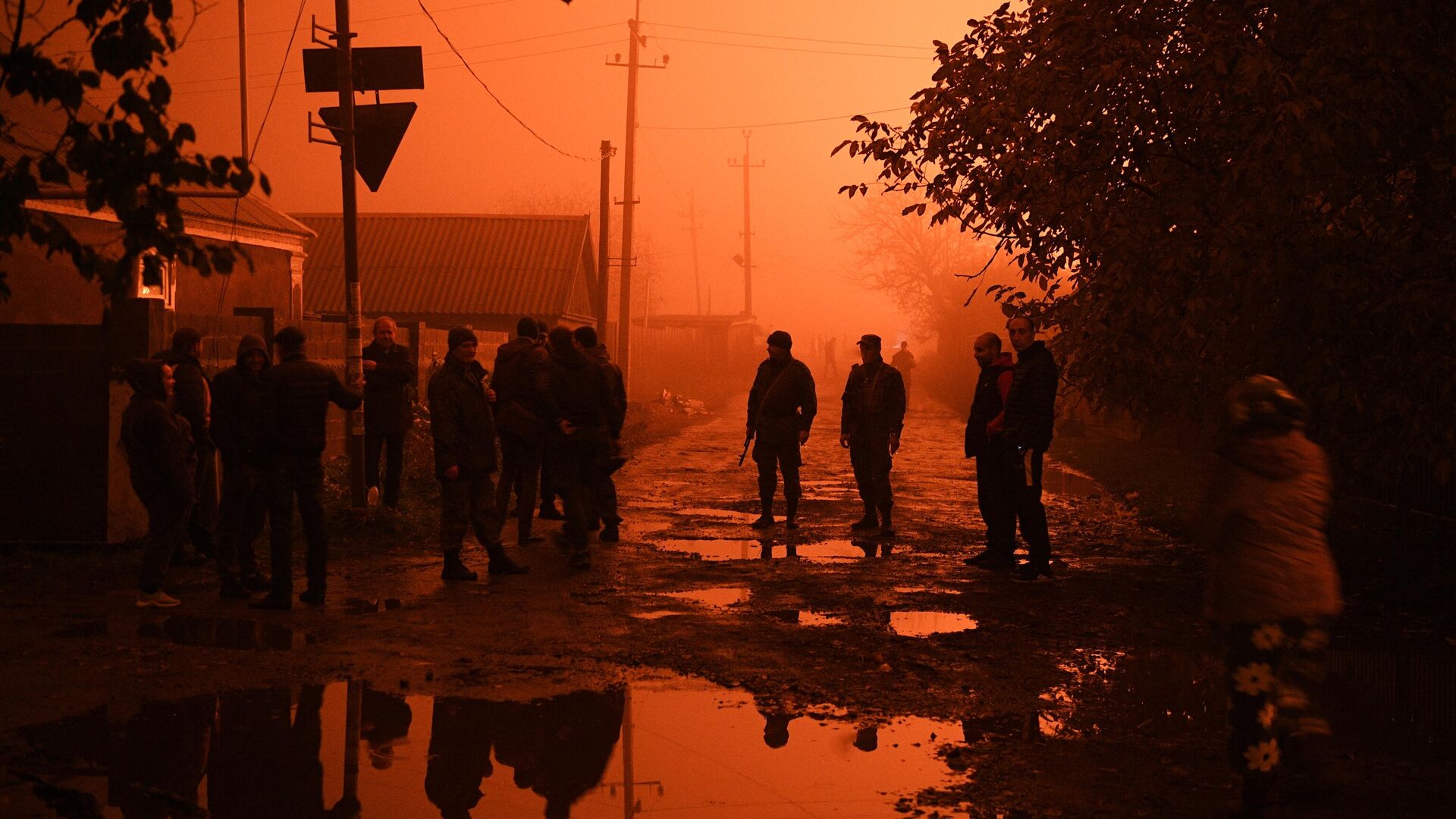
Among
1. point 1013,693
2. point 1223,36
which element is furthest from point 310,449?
point 1223,36

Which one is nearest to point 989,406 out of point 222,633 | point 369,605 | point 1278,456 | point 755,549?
point 755,549

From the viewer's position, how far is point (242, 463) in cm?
854

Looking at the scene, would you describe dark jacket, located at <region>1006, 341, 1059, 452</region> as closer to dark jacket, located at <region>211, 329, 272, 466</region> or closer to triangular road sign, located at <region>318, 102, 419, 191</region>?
dark jacket, located at <region>211, 329, 272, 466</region>

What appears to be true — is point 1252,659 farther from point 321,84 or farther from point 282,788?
point 321,84

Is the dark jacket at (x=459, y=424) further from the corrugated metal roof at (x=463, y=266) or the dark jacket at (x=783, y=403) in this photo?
the corrugated metal roof at (x=463, y=266)

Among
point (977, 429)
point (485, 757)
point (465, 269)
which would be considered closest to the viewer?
point (485, 757)

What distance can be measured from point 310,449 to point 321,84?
5144mm

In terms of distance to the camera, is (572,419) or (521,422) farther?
(521,422)

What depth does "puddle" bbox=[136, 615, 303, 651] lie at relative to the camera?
287 inches

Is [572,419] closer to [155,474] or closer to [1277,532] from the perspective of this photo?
[155,474]

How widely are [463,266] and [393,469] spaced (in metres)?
30.2

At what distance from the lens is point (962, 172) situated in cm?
1095

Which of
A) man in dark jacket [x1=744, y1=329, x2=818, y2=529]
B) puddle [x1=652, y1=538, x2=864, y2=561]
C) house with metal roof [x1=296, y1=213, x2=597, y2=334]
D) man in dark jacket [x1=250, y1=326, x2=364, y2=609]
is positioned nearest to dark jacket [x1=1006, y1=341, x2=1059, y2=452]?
puddle [x1=652, y1=538, x2=864, y2=561]

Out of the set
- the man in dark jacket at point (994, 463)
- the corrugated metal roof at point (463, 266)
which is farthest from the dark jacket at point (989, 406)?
the corrugated metal roof at point (463, 266)
